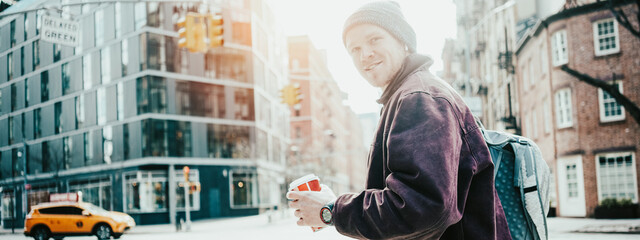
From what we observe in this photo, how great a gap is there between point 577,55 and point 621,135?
3.96 m

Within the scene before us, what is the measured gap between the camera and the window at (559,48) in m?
27.4

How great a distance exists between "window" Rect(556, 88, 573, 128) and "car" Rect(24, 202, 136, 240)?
67.1 feet

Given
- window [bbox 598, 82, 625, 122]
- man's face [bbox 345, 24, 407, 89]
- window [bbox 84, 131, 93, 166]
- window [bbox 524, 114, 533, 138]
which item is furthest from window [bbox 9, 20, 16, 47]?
window [bbox 524, 114, 533, 138]

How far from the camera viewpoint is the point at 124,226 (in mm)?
14398

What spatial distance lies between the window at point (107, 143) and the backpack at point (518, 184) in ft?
21.2

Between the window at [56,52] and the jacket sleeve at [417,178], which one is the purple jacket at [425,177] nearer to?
the jacket sleeve at [417,178]

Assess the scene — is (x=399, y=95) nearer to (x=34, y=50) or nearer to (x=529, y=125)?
(x=34, y=50)

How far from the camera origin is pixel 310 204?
6.93ft

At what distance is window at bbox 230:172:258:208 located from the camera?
46.2 meters

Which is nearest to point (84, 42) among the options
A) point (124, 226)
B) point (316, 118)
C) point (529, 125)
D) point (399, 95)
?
point (399, 95)

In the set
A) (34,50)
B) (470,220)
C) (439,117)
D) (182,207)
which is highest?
(34,50)

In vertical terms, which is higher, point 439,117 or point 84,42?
point 84,42

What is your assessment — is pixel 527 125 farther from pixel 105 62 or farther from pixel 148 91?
pixel 105 62

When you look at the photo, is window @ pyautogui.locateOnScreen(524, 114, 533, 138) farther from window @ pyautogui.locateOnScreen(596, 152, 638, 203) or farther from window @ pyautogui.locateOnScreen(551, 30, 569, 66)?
window @ pyautogui.locateOnScreen(596, 152, 638, 203)
